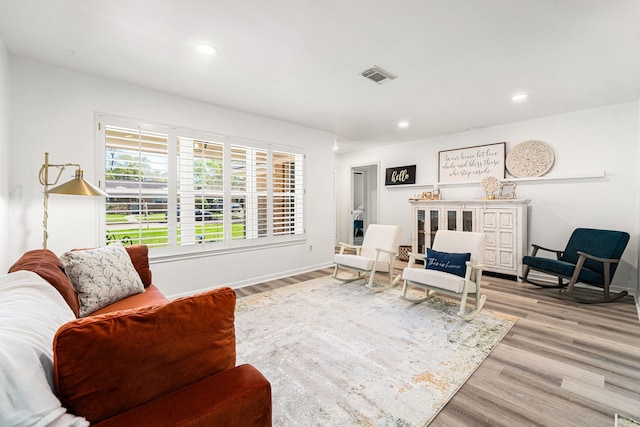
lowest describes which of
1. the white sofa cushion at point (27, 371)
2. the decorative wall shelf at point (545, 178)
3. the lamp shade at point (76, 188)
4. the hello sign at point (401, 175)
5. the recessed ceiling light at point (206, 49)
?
the white sofa cushion at point (27, 371)

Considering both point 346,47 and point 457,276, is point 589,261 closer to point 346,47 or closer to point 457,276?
point 457,276

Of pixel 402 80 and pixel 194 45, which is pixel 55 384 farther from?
pixel 402 80

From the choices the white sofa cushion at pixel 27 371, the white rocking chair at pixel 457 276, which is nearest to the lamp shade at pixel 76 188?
the white sofa cushion at pixel 27 371

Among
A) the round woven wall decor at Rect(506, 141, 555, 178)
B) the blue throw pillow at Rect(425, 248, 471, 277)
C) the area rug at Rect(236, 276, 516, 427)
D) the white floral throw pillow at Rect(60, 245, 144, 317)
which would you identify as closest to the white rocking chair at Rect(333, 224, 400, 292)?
the area rug at Rect(236, 276, 516, 427)

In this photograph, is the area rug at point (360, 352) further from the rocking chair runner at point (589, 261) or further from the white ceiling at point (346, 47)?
the white ceiling at point (346, 47)

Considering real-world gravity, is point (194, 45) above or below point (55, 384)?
above

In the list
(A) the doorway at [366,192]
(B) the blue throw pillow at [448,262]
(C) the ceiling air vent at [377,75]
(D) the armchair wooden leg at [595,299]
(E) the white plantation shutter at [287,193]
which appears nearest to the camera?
(C) the ceiling air vent at [377,75]

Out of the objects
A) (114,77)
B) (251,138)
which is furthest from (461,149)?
(114,77)

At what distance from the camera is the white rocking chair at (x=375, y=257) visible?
3951 millimetres

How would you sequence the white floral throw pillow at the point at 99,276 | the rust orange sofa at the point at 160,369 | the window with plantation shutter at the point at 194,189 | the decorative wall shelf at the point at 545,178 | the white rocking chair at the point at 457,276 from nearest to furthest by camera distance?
the rust orange sofa at the point at 160,369, the white floral throw pillow at the point at 99,276, the white rocking chair at the point at 457,276, the window with plantation shutter at the point at 194,189, the decorative wall shelf at the point at 545,178

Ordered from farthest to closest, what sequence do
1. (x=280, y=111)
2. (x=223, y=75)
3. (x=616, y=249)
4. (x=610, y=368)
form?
1. (x=280, y=111)
2. (x=616, y=249)
3. (x=223, y=75)
4. (x=610, y=368)

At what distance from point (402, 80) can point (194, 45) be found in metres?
2.02

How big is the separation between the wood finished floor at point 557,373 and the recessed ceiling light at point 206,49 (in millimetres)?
3096

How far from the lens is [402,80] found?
304cm
